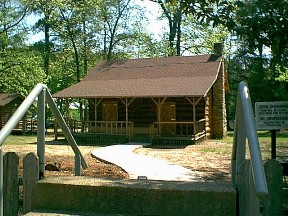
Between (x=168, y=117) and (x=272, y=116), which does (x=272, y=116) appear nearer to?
(x=272, y=116)

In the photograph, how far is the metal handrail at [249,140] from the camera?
8.67 feet

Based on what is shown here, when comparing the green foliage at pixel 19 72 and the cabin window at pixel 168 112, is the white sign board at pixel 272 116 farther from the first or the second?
the green foliage at pixel 19 72

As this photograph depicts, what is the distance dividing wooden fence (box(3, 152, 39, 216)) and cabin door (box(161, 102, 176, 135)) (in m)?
21.4

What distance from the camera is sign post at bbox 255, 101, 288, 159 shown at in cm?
790

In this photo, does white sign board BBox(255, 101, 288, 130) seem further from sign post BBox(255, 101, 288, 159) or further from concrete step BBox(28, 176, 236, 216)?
concrete step BBox(28, 176, 236, 216)

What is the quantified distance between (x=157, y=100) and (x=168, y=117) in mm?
1554

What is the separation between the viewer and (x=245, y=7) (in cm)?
604

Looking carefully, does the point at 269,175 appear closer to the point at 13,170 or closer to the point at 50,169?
the point at 13,170

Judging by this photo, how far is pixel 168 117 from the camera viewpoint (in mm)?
26219

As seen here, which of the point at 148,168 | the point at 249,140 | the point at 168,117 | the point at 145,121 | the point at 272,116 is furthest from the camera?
the point at 145,121

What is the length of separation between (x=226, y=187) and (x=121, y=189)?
1.02 meters

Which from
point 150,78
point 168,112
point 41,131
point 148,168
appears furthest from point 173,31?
point 41,131

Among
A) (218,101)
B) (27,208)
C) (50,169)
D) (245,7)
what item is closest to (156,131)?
(218,101)

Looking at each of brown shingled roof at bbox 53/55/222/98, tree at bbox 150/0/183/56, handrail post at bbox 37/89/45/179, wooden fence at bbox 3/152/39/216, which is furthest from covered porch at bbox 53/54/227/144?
wooden fence at bbox 3/152/39/216
